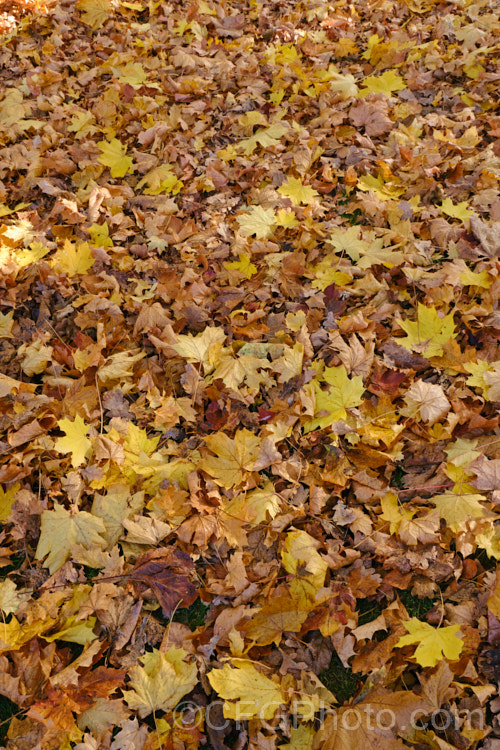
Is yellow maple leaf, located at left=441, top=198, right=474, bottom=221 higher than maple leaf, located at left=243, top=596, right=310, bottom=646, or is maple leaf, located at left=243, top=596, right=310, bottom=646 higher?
yellow maple leaf, located at left=441, top=198, right=474, bottom=221

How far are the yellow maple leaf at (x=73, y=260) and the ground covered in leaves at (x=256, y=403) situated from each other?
2 centimetres

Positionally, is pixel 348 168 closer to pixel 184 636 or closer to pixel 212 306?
pixel 212 306

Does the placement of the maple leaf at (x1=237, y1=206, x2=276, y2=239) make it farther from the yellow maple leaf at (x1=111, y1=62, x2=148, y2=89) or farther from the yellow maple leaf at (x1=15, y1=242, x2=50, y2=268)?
the yellow maple leaf at (x1=111, y1=62, x2=148, y2=89)

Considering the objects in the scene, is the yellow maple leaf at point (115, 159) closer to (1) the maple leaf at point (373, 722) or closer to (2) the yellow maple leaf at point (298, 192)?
(2) the yellow maple leaf at point (298, 192)

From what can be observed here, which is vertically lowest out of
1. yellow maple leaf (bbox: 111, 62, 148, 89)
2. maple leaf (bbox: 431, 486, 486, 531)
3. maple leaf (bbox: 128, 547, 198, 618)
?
maple leaf (bbox: 128, 547, 198, 618)

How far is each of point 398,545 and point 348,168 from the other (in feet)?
8.47

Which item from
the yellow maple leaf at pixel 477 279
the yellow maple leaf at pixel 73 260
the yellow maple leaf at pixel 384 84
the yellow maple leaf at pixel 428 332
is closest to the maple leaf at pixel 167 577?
the yellow maple leaf at pixel 428 332

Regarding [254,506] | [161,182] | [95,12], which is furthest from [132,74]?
[254,506]

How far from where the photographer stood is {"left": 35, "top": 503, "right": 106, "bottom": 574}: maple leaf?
80.7 inches

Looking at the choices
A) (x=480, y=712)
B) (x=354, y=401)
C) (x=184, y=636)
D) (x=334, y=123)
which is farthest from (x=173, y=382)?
(x=334, y=123)

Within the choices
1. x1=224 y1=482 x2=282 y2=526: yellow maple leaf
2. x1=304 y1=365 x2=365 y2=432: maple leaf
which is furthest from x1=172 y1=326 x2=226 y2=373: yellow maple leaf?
x1=224 y1=482 x2=282 y2=526: yellow maple leaf

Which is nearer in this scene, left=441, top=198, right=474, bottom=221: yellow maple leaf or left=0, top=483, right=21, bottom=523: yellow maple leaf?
left=0, top=483, right=21, bottom=523: yellow maple leaf

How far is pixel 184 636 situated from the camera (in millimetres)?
1830

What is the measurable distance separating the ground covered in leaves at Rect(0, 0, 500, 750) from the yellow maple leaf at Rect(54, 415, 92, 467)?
1 centimetres
